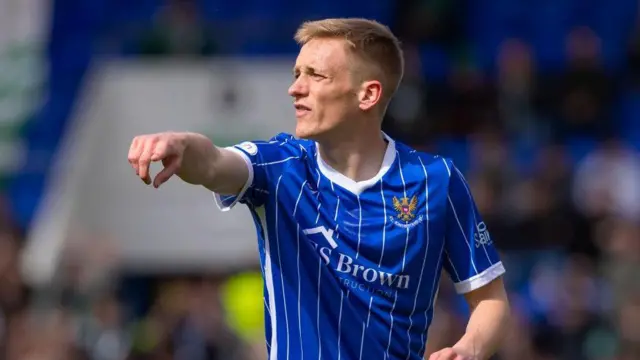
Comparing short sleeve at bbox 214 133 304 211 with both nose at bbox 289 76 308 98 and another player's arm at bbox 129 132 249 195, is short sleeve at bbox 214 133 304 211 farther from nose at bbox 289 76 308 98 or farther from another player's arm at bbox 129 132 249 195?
nose at bbox 289 76 308 98

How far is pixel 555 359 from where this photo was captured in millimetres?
11094

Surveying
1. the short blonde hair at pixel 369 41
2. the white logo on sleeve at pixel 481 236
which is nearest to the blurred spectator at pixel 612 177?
the white logo on sleeve at pixel 481 236

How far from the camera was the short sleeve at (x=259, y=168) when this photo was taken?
15.7 feet

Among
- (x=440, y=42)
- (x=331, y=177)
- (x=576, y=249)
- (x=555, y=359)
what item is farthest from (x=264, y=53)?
(x=331, y=177)

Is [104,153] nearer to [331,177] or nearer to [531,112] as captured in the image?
[531,112]

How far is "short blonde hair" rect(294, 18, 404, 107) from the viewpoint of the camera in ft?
16.2

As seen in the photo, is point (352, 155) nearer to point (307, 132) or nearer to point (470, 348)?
point (307, 132)

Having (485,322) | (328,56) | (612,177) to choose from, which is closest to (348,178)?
(328,56)

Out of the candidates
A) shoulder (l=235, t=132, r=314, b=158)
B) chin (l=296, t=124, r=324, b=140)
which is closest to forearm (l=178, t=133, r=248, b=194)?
shoulder (l=235, t=132, r=314, b=158)

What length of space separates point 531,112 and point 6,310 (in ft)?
19.9

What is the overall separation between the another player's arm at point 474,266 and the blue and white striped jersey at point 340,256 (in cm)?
8

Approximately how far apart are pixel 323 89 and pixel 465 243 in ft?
2.64

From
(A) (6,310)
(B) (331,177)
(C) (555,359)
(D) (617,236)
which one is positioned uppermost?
(B) (331,177)

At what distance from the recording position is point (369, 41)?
4949mm
